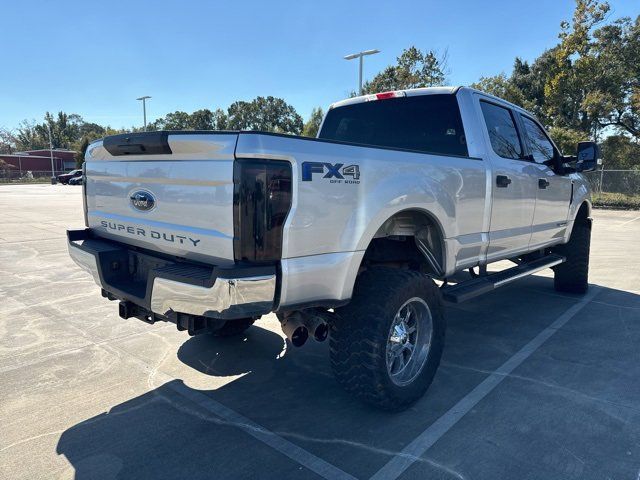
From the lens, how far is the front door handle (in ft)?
12.7

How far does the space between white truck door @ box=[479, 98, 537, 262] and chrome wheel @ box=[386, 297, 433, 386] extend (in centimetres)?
114

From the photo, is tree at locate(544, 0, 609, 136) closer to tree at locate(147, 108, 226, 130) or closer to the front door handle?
the front door handle

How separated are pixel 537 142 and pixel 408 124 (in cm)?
168

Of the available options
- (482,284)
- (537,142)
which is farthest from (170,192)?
(537,142)

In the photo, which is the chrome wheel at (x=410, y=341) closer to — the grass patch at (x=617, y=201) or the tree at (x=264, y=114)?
the grass patch at (x=617, y=201)

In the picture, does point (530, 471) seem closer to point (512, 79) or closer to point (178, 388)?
point (178, 388)

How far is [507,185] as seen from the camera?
403cm

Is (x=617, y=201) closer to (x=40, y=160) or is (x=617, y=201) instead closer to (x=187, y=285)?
(x=187, y=285)

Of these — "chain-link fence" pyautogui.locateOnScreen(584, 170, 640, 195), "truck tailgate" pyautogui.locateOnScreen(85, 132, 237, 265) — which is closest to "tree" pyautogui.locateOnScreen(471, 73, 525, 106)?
"chain-link fence" pyautogui.locateOnScreen(584, 170, 640, 195)

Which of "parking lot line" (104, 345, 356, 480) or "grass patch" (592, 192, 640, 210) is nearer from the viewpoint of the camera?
"parking lot line" (104, 345, 356, 480)

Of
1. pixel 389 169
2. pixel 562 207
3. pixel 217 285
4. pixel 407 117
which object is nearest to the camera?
pixel 217 285

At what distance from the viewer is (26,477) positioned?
93.9 inches

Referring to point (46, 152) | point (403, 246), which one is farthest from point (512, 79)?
point (46, 152)

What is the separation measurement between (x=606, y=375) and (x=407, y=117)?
2.67 meters
